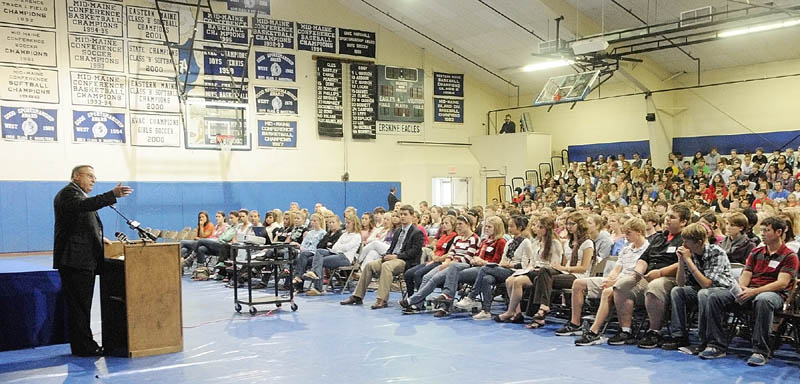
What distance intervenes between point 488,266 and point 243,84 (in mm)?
11628

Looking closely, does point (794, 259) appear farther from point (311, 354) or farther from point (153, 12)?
point (153, 12)

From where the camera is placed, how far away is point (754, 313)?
5.33m

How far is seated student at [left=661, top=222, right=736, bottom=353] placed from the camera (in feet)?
18.3

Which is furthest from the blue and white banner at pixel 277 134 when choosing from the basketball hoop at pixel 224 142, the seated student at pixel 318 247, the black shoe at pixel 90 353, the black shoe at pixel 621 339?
the black shoe at pixel 621 339

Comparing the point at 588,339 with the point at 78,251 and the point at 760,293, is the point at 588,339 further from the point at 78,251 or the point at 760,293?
the point at 78,251

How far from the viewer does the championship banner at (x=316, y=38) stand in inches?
719

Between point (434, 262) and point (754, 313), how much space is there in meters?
3.59

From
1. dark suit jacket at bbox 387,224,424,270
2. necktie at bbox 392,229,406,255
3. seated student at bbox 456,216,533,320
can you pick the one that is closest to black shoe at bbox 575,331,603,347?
seated student at bbox 456,216,533,320

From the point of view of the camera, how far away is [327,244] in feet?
32.1

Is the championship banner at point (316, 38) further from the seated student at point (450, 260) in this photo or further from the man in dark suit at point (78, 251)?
the man in dark suit at point (78, 251)

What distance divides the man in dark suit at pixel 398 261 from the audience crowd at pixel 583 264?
2 centimetres

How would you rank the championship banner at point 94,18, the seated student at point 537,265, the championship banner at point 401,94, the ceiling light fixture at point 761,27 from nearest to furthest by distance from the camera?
the seated student at point 537,265
the ceiling light fixture at point 761,27
the championship banner at point 94,18
the championship banner at point 401,94

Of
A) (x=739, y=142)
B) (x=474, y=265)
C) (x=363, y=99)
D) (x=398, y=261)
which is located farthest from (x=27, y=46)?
(x=739, y=142)

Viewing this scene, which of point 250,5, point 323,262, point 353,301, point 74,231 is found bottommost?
point 353,301
